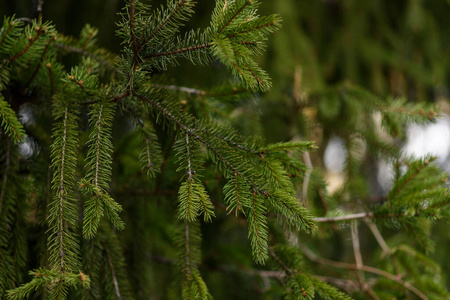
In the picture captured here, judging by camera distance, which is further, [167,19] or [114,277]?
[114,277]

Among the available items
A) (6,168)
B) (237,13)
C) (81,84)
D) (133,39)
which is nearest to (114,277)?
(6,168)

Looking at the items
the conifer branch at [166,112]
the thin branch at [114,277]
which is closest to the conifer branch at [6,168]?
the thin branch at [114,277]

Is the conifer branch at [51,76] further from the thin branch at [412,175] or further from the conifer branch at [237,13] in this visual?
the thin branch at [412,175]

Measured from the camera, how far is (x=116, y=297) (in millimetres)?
905

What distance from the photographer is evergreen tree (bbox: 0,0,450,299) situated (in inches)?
27.9

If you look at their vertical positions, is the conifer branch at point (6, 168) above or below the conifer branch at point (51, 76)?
below

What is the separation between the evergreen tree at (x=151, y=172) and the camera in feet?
2.33

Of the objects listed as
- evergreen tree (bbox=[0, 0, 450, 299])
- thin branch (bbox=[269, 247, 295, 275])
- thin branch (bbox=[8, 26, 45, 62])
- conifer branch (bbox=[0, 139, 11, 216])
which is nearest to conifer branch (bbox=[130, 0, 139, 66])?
evergreen tree (bbox=[0, 0, 450, 299])

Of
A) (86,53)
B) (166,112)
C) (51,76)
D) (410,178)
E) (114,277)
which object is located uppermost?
(86,53)

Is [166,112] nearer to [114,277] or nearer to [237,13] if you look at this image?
[237,13]

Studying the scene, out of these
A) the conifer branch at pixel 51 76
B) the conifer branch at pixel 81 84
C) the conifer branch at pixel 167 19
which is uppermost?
the conifer branch at pixel 51 76

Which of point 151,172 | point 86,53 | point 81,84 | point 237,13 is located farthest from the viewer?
point 86,53

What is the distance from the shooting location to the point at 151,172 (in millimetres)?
911

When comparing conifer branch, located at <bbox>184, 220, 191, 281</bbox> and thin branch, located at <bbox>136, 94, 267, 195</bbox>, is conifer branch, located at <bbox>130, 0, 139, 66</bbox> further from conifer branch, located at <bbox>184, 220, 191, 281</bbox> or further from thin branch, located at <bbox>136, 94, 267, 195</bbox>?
conifer branch, located at <bbox>184, 220, 191, 281</bbox>
